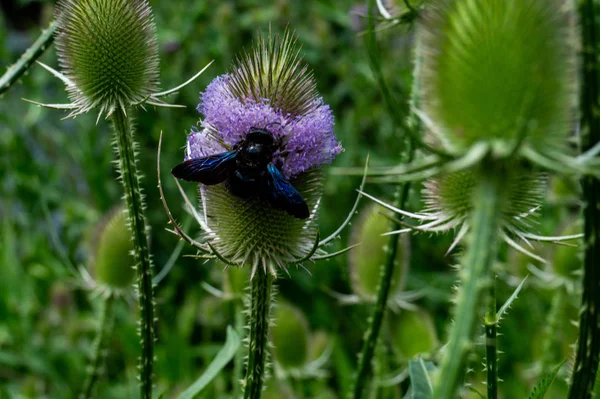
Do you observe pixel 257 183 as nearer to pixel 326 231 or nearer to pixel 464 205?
pixel 464 205

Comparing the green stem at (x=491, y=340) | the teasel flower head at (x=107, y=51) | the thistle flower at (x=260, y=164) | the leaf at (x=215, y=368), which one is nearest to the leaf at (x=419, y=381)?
the green stem at (x=491, y=340)

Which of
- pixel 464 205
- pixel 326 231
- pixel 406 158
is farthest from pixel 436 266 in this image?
pixel 464 205

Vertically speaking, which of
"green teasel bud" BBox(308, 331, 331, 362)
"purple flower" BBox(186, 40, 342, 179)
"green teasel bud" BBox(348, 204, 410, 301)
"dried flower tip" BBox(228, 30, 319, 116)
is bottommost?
"green teasel bud" BBox(308, 331, 331, 362)

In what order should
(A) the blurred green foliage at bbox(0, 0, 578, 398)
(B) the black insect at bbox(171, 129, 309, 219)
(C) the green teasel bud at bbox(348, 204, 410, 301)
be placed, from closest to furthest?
1. (B) the black insect at bbox(171, 129, 309, 219)
2. (C) the green teasel bud at bbox(348, 204, 410, 301)
3. (A) the blurred green foliage at bbox(0, 0, 578, 398)

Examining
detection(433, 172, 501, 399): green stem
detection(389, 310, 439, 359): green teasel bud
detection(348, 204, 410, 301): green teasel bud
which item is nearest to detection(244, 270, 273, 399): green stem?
detection(433, 172, 501, 399): green stem

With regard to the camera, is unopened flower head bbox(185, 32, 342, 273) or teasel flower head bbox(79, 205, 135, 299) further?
teasel flower head bbox(79, 205, 135, 299)

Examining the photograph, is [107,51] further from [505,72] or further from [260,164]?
[505,72]

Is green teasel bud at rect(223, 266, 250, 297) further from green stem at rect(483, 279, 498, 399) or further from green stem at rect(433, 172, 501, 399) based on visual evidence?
green stem at rect(433, 172, 501, 399)

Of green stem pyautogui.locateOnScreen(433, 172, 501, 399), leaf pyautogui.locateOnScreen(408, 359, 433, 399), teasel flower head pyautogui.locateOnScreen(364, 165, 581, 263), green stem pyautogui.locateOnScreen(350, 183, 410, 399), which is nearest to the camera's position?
green stem pyautogui.locateOnScreen(433, 172, 501, 399)
